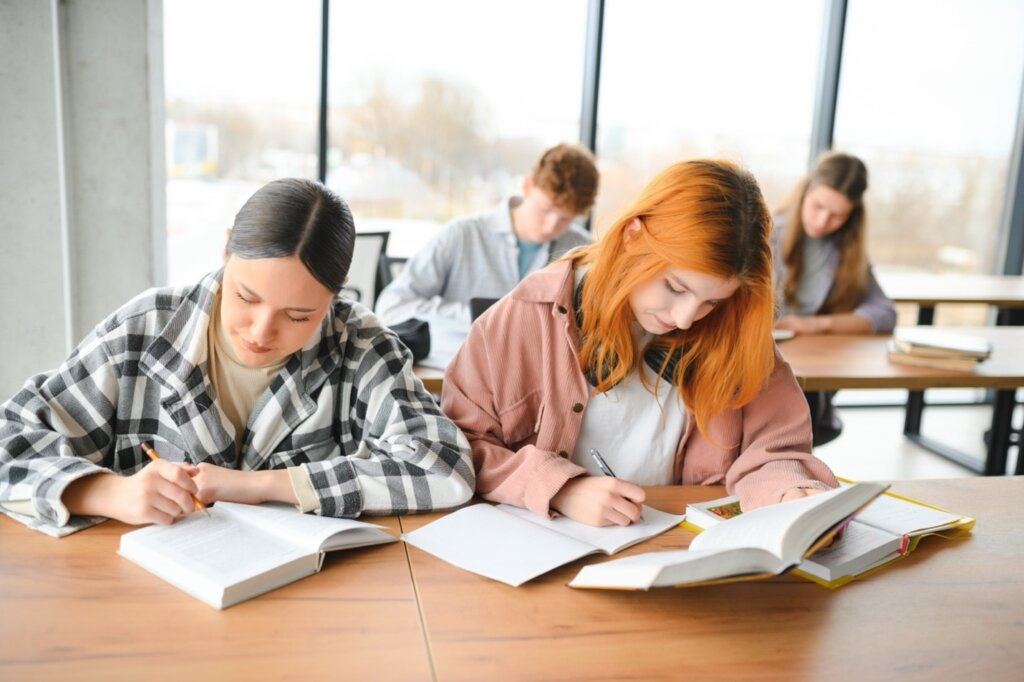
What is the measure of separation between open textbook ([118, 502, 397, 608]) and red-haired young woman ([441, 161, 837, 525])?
1.08 ft

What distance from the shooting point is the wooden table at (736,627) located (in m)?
1.02

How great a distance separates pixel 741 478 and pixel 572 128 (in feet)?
11.2

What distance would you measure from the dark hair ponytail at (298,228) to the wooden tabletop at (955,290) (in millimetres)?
3037

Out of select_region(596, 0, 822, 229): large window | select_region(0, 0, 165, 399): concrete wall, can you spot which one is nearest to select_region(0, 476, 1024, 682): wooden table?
select_region(0, 0, 165, 399): concrete wall

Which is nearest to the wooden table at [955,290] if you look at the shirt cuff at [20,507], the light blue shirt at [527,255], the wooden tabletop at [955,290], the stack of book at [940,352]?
the wooden tabletop at [955,290]

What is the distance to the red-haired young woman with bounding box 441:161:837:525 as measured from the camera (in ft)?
4.60

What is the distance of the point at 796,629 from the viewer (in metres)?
1.12

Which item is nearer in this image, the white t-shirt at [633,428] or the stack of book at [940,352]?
the white t-shirt at [633,428]

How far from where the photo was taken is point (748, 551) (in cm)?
108

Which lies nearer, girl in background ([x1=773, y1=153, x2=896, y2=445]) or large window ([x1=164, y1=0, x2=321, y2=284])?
girl in background ([x1=773, y1=153, x2=896, y2=445])

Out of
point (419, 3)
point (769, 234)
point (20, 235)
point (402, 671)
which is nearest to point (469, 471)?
point (402, 671)

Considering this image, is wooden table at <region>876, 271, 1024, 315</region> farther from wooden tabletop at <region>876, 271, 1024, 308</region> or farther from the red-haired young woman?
the red-haired young woman

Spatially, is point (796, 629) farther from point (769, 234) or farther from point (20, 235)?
point (20, 235)

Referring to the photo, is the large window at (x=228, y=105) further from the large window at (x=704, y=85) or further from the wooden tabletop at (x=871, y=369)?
the wooden tabletop at (x=871, y=369)
